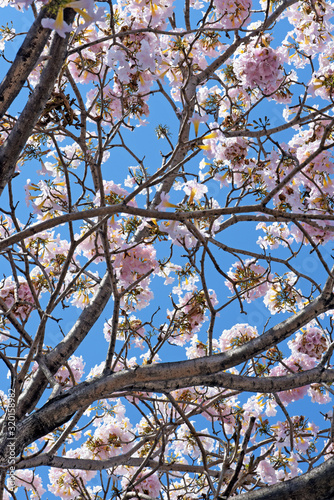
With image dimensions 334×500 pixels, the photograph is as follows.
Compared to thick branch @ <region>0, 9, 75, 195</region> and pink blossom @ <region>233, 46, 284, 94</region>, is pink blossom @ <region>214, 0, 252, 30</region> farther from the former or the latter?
thick branch @ <region>0, 9, 75, 195</region>

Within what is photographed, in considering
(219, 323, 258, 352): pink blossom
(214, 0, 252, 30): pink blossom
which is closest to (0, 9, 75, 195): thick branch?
(214, 0, 252, 30): pink blossom

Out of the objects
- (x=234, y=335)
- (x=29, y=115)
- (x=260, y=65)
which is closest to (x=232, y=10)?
(x=260, y=65)

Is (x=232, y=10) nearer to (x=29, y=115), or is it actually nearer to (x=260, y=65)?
(x=260, y=65)

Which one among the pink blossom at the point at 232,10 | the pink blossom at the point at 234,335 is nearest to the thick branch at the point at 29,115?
the pink blossom at the point at 232,10

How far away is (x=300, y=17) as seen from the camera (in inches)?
154

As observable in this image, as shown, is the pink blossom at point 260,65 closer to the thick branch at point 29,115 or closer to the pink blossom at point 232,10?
the pink blossom at point 232,10

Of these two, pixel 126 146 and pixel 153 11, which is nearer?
pixel 126 146

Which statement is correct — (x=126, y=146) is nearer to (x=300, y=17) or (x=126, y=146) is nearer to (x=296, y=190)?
(x=296, y=190)

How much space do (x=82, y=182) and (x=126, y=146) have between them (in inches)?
18.4

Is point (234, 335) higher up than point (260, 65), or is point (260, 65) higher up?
point (260, 65)

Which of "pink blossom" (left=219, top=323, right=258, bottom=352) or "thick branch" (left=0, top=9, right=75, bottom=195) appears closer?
"thick branch" (left=0, top=9, right=75, bottom=195)

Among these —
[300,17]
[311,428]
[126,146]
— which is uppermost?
[300,17]

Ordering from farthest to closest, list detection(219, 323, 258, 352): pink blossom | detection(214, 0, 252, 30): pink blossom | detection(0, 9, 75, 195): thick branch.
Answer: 1. detection(219, 323, 258, 352): pink blossom
2. detection(214, 0, 252, 30): pink blossom
3. detection(0, 9, 75, 195): thick branch

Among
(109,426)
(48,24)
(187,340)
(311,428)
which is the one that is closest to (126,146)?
(48,24)
